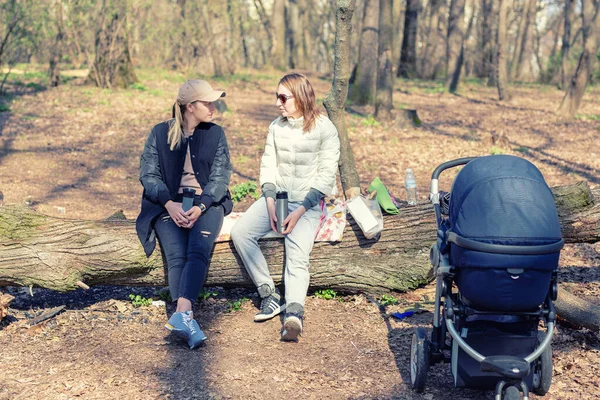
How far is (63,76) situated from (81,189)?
11.6 m

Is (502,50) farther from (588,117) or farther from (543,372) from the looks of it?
(543,372)

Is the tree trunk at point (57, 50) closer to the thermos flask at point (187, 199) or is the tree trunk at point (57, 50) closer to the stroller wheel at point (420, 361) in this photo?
the thermos flask at point (187, 199)

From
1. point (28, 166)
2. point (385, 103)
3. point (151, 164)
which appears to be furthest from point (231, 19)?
point (151, 164)

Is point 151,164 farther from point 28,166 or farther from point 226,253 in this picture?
point 28,166

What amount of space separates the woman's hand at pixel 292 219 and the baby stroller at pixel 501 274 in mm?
1467

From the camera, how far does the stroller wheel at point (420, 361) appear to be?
383 centimetres

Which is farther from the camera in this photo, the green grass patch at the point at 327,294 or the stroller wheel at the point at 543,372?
the green grass patch at the point at 327,294

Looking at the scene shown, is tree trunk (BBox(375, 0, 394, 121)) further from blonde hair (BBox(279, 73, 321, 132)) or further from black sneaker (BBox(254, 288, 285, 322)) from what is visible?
black sneaker (BBox(254, 288, 285, 322))

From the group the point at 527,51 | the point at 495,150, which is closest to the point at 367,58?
the point at 495,150

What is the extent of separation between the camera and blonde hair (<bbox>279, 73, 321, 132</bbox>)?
5055 mm

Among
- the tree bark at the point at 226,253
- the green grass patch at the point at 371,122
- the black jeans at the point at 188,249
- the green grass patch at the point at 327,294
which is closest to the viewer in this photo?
the black jeans at the point at 188,249

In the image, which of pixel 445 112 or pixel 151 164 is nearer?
pixel 151 164

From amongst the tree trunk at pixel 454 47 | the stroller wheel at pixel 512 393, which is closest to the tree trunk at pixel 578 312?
the stroller wheel at pixel 512 393

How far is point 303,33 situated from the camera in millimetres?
40969
